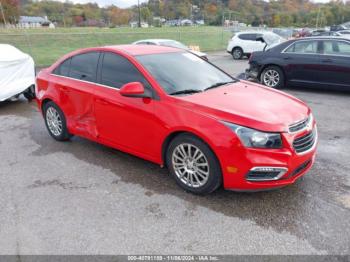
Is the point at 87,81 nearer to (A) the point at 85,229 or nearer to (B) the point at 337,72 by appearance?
(A) the point at 85,229

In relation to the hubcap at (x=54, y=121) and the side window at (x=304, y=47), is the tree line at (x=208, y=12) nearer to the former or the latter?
the side window at (x=304, y=47)

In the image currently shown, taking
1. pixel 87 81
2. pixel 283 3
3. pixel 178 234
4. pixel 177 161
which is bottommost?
pixel 178 234

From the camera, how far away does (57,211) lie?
130 inches

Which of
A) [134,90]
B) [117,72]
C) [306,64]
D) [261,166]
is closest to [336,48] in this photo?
[306,64]

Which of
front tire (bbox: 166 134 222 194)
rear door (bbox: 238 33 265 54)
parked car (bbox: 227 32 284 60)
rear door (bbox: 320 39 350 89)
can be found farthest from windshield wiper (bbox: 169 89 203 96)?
rear door (bbox: 238 33 265 54)

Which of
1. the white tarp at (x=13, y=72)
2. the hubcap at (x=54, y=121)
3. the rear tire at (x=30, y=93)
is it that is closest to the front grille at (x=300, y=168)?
the hubcap at (x=54, y=121)

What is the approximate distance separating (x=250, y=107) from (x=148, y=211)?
1508mm

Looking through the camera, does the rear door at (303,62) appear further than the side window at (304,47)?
No

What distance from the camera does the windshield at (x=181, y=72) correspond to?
12.5 ft

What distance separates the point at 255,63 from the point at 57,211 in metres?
7.67

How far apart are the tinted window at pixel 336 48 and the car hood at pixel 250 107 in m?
5.16

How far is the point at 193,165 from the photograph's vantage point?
346 cm

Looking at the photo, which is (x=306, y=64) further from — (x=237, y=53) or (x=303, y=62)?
(x=237, y=53)

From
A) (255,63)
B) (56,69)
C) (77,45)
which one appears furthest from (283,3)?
(56,69)
